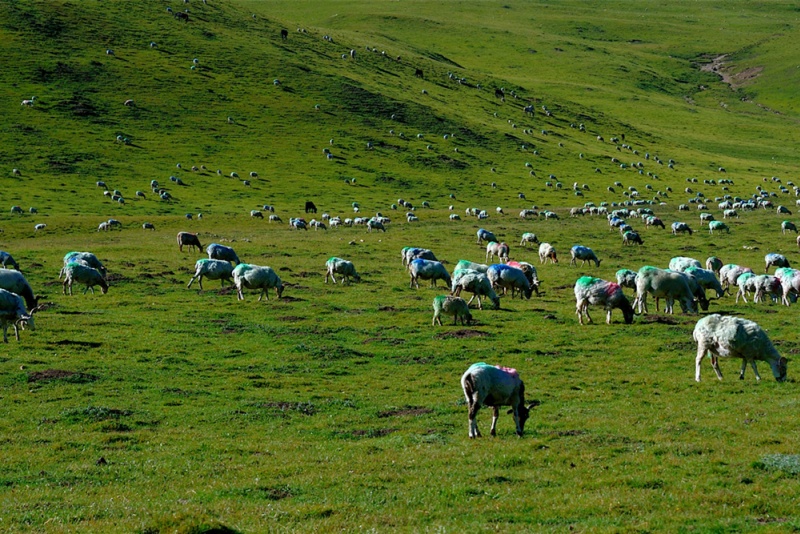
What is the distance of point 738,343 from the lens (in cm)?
2109

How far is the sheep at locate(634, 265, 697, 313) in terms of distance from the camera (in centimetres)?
3148

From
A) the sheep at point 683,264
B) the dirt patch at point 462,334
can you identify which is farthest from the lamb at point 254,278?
the sheep at point 683,264

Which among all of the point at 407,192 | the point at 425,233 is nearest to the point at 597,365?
the point at 425,233

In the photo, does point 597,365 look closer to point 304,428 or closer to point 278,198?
point 304,428

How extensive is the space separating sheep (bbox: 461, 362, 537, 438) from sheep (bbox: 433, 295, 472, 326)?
43.8 ft

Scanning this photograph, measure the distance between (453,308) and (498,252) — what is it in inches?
717

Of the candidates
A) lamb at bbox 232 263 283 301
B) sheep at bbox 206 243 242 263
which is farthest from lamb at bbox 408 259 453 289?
sheep at bbox 206 243 242 263

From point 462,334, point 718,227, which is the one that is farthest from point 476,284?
point 718,227

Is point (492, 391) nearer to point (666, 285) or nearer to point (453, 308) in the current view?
point (453, 308)

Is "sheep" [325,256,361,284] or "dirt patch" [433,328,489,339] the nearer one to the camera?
"dirt patch" [433,328,489,339]

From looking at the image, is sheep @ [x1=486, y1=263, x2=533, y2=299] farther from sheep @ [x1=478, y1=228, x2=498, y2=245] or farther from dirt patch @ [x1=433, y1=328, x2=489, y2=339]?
sheep @ [x1=478, y1=228, x2=498, y2=245]

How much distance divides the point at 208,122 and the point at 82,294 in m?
78.2

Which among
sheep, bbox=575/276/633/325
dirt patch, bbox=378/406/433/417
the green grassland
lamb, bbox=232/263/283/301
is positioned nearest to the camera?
the green grassland

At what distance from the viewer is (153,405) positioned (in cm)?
2069
